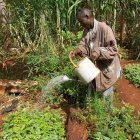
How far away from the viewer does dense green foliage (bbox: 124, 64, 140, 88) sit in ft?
19.4

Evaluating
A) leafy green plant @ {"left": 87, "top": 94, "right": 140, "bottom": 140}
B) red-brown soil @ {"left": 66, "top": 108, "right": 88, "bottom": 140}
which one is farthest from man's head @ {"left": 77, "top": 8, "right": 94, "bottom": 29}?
red-brown soil @ {"left": 66, "top": 108, "right": 88, "bottom": 140}

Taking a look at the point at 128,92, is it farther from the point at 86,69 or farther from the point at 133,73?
the point at 86,69

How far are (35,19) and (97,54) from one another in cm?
238

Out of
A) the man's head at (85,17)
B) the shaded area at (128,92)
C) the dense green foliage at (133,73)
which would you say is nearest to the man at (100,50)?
the man's head at (85,17)

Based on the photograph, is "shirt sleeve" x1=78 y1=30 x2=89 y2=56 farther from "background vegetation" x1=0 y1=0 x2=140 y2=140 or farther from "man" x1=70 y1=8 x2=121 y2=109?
"background vegetation" x1=0 y1=0 x2=140 y2=140

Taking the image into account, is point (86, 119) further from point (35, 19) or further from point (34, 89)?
point (35, 19)

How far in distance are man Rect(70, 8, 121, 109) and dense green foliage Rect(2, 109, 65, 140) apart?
0.67 metres

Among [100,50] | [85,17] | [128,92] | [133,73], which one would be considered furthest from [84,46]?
[133,73]

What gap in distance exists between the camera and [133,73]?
6.02 meters

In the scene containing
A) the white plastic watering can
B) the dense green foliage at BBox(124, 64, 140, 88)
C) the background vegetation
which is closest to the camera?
the white plastic watering can

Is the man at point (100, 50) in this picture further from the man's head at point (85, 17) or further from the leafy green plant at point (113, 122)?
the leafy green plant at point (113, 122)

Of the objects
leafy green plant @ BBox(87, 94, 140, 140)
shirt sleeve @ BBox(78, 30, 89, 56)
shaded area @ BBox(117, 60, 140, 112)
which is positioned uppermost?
shirt sleeve @ BBox(78, 30, 89, 56)

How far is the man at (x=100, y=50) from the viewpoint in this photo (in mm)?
4433

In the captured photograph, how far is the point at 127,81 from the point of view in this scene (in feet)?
19.7
